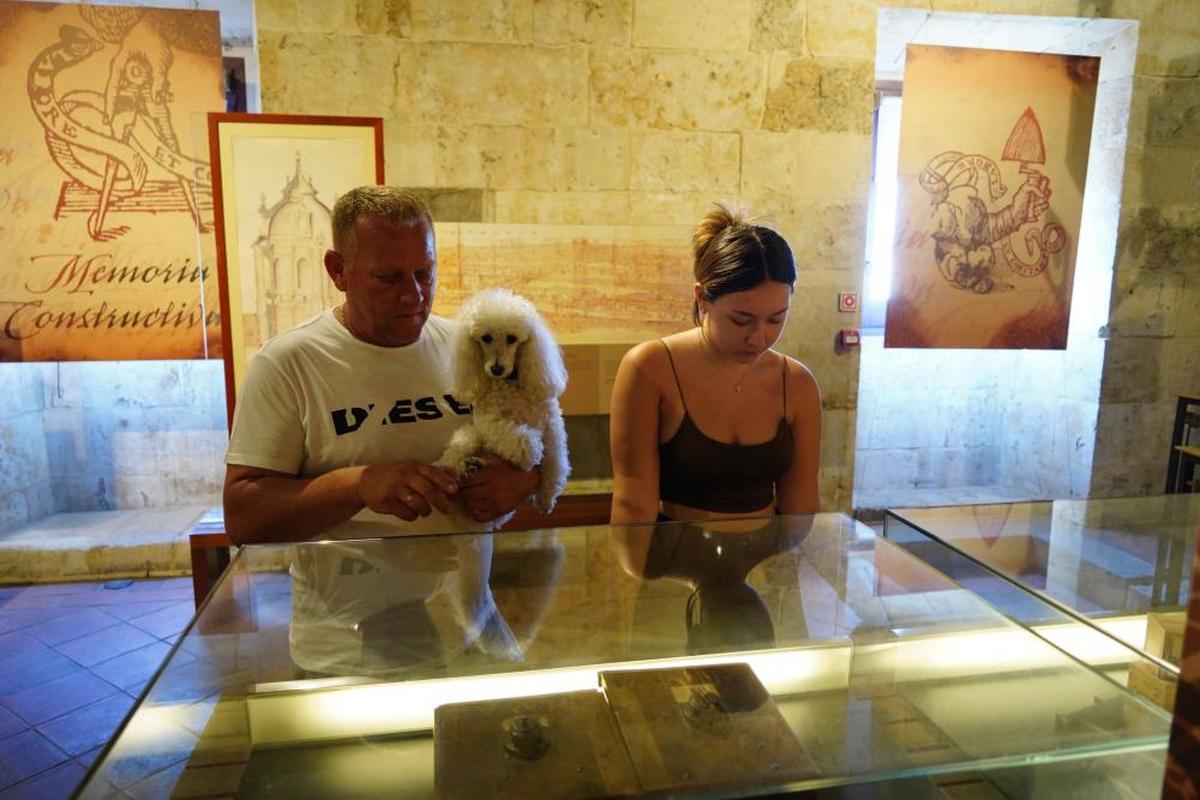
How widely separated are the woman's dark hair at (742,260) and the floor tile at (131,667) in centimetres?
303

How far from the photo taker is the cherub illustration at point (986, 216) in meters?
4.46

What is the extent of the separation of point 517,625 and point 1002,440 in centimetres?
593

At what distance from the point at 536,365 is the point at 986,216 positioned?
3.97 m

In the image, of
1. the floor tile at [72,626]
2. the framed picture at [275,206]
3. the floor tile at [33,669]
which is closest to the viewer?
the floor tile at [33,669]

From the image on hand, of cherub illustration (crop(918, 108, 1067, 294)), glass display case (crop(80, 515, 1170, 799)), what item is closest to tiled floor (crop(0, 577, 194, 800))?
glass display case (crop(80, 515, 1170, 799))

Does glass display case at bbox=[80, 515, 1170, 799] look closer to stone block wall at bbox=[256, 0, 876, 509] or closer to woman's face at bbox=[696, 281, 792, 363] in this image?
woman's face at bbox=[696, 281, 792, 363]

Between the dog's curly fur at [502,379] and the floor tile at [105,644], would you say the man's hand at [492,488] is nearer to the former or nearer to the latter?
the dog's curly fur at [502,379]

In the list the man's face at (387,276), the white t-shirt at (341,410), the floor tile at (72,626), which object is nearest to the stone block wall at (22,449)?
the floor tile at (72,626)

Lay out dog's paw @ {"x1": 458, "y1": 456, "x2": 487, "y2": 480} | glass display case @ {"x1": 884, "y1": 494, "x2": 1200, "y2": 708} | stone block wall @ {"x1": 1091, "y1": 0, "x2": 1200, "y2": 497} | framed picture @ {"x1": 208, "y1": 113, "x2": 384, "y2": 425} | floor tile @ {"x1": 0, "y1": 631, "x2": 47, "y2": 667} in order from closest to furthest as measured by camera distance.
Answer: glass display case @ {"x1": 884, "y1": 494, "x2": 1200, "y2": 708}
dog's paw @ {"x1": 458, "y1": 456, "x2": 487, "y2": 480}
framed picture @ {"x1": 208, "y1": 113, "x2": 384, "y2": 425}
floor tile @ {"x1": 0, "y1": 631, "x2": 47, "y2": 667}
stone block wall @ {"x1": 1091, "y1": 0, "x2": 1200, "y2": 497}

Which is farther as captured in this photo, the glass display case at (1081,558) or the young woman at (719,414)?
the young woman at (719,414)

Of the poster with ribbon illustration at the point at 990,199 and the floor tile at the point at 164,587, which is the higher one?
the poster with ribbon illustration at the point at 990,199

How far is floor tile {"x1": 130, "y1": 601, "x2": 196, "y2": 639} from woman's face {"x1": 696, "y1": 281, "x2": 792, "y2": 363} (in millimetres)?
3250

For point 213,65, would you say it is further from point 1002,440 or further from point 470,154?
point 1002,440

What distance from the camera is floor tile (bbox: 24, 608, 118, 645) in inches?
143
